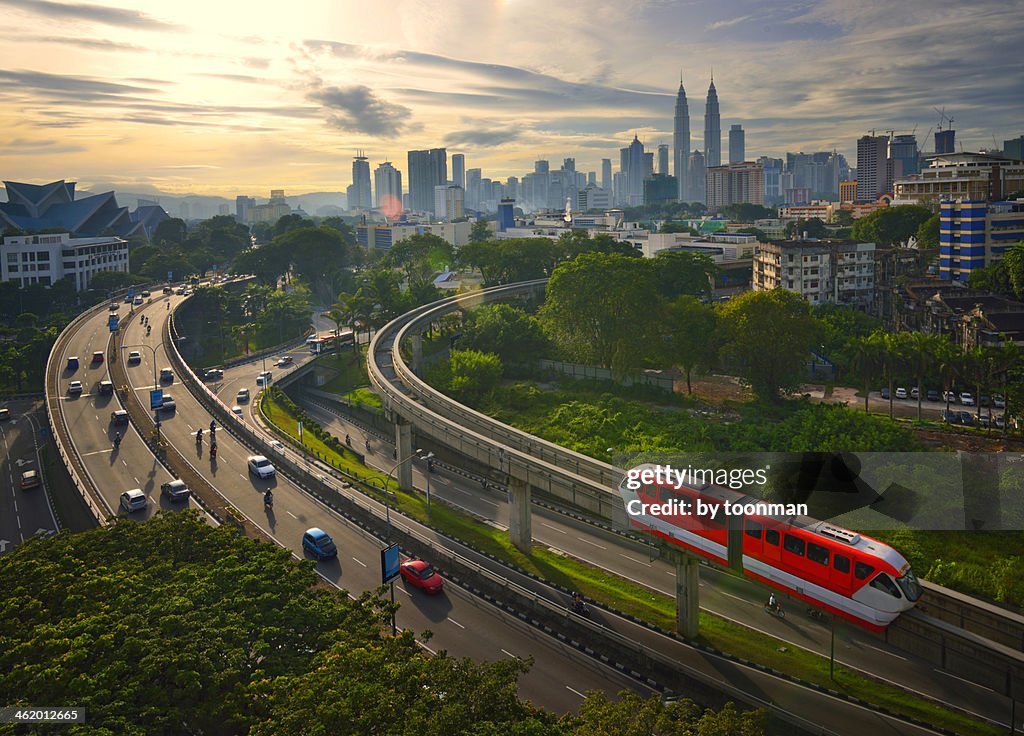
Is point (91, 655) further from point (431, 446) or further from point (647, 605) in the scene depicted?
point (431, 446)

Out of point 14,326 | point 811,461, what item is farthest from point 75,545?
point 14,326

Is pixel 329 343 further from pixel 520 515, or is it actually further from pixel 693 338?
pixel 520 515

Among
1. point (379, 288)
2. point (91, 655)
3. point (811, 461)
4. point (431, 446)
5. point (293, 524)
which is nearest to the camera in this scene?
point (91, 655)

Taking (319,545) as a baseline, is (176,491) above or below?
above

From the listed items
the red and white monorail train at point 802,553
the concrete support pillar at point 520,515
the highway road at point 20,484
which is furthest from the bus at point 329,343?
the red and white monorail train at point 802,553

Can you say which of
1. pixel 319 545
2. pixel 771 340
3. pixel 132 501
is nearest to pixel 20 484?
pixel 132 501

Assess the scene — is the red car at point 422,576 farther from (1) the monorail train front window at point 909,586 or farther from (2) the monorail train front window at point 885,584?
(1) the monorail train front window at point 909,586
